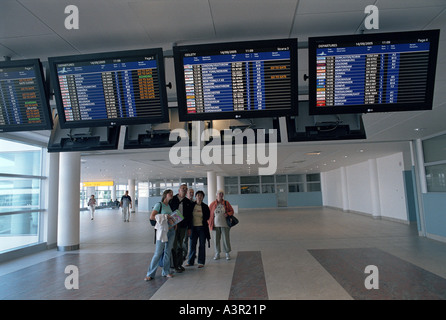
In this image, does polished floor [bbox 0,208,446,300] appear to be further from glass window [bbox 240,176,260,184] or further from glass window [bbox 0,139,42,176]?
glass window [bbox 240,176,260,184]

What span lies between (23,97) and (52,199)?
7.39 m

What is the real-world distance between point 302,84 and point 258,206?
82.0ft

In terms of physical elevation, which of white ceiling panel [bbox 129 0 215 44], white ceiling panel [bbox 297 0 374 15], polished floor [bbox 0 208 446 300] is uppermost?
white ceiling panel [bbox 129 0 215 44]

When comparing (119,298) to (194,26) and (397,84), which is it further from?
(397,84)

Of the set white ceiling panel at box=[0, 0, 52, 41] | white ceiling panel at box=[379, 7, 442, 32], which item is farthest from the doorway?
white ceiling panel at box=[0, 0, 52, 41]

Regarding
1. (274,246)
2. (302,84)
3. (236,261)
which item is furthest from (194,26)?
(274,246)

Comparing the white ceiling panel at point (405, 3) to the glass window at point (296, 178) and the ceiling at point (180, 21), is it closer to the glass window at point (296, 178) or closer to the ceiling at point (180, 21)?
the ceiling at point (180, 21)

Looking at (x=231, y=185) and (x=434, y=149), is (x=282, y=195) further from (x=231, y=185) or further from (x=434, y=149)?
(x=434, y=149)

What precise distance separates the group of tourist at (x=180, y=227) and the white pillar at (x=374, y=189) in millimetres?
12129

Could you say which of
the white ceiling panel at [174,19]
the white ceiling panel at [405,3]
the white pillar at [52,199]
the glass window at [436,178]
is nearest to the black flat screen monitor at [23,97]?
the white ceiling panel at [174,19]

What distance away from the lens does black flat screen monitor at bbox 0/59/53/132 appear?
3.04 m

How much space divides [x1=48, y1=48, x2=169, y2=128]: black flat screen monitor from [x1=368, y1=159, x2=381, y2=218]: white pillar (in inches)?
631

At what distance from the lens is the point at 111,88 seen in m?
3.04
